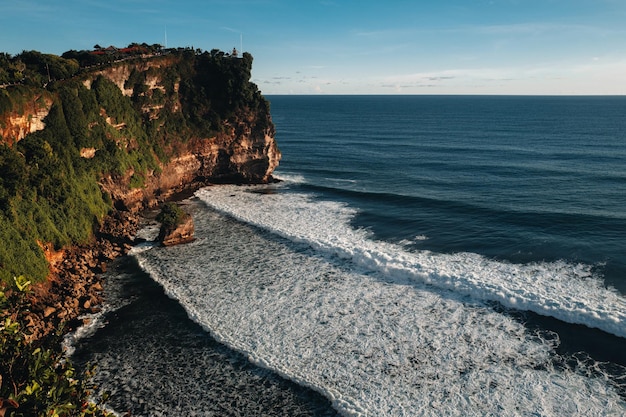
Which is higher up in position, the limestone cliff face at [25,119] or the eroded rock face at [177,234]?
the limestone cliff face at [25,119]

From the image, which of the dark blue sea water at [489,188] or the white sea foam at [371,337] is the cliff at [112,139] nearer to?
the white sea foam at [371,337]

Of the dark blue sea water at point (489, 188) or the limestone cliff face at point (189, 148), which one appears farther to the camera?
the limestone cliff face at point (189, 148)

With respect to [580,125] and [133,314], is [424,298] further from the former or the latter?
[580,125]

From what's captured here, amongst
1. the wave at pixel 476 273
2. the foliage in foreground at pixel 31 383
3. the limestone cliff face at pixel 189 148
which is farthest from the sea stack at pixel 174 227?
the foliage in foreground at pixel 31 383

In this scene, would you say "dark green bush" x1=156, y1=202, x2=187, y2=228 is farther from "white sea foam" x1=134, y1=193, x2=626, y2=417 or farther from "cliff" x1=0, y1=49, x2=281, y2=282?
"cliff" x1=0, y1=49, x2=281, y2=282

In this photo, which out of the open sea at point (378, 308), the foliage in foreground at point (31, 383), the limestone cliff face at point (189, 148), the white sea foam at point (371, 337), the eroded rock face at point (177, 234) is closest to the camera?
the foliage in foreground at point (31, 383)

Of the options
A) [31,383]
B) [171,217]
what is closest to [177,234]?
[171,217]

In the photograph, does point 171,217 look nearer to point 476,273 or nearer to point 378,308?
point 378,308

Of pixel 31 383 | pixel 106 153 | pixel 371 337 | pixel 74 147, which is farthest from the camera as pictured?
pixel 106 153
